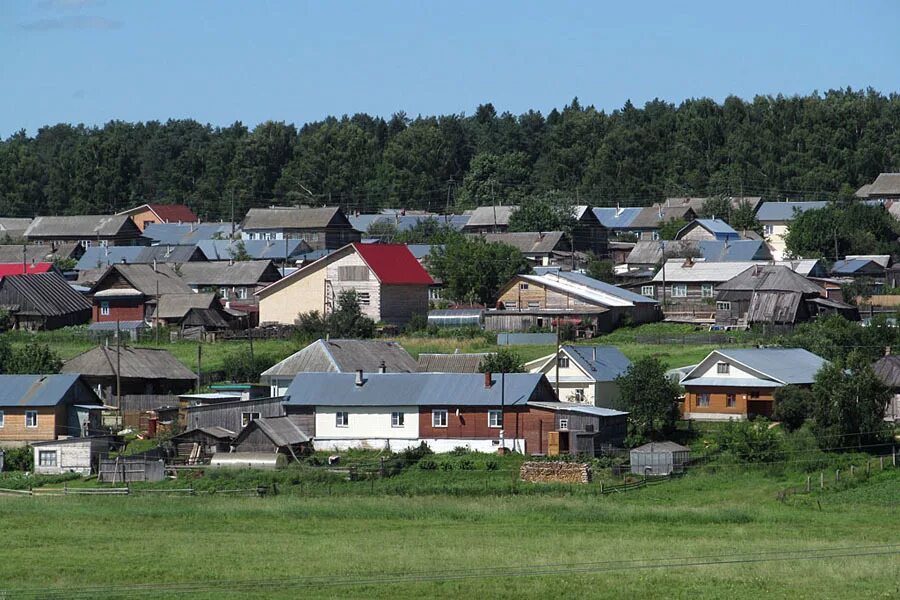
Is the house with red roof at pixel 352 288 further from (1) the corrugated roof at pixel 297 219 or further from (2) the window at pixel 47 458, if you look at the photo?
(1) the corrugated roof at pixel 297 219

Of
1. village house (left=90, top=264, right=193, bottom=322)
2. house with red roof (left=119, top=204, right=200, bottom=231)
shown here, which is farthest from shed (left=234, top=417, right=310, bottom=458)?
house with red roof (left=119, top=204, right=200, bottom=231)

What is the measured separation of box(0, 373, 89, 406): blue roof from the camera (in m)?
49.7

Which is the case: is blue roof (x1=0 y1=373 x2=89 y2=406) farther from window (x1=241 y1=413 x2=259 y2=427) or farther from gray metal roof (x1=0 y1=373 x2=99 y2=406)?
window (x1=241 y1=413 x2=259 y2=427)

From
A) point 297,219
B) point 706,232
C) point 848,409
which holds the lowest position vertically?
point 848,409

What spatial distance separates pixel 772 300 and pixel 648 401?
66.4 ft

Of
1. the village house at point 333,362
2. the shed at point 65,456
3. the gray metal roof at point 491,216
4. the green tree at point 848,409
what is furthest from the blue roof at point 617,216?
the shed at point 65,456

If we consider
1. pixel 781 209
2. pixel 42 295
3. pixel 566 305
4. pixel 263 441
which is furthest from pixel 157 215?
pixel 263 441

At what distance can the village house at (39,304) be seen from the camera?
70750 mm

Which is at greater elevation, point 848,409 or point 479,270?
point 479,270

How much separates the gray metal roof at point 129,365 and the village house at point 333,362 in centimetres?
371

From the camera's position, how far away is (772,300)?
6556 centimetres

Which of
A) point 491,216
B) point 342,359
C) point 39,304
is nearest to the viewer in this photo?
point 342,359

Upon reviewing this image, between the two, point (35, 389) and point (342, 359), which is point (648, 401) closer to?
point (342, 359)

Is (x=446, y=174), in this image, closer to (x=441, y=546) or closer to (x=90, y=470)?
(x=90, y=470)
